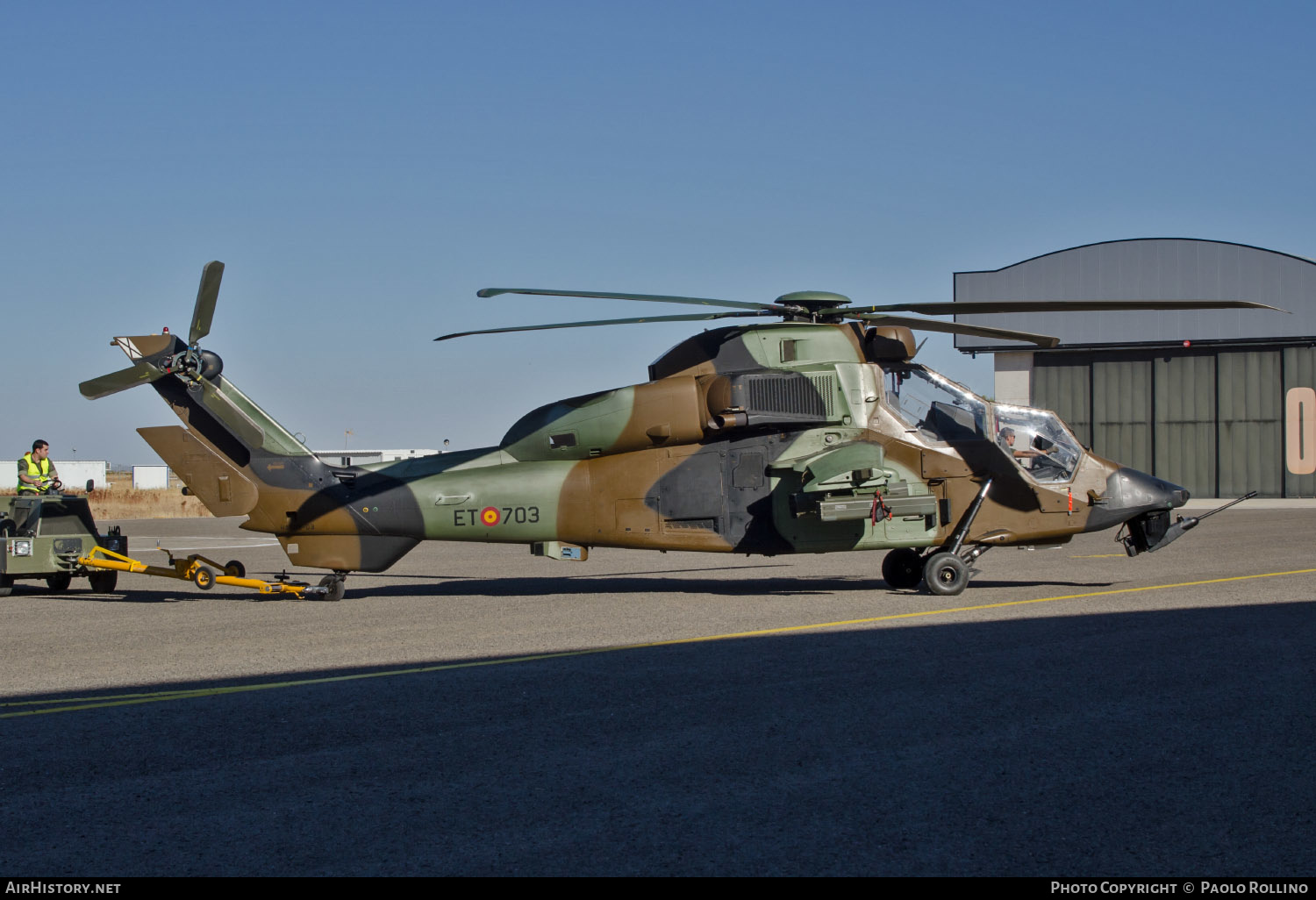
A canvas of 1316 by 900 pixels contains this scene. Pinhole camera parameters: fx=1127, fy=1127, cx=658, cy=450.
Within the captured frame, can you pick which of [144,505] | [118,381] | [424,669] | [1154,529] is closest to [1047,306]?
[1154,529]

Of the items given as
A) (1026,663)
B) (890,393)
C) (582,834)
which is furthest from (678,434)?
(582,834)

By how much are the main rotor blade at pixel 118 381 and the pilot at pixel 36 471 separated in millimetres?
3443

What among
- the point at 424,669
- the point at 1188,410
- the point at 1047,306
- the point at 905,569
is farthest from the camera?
the point at 1188,410

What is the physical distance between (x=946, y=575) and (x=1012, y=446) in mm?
1989

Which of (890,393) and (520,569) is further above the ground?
(890,393)

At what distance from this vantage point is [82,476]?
291 ft

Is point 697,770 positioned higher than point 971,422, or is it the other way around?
point 971,422

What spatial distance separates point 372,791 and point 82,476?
94.1 metres

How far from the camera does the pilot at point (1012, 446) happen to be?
1482 cm

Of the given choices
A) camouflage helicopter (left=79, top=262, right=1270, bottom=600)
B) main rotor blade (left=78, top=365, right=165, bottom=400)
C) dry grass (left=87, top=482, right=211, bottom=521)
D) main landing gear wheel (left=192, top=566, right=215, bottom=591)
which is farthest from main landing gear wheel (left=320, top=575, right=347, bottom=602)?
dry grass (left=87, top=482, right=211, bottom=521)

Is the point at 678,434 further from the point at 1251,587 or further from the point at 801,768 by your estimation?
the point at 801,768

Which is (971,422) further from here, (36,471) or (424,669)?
(36,471)

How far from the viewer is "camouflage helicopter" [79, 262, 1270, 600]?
14617 millimetres

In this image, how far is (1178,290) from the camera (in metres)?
46.5
